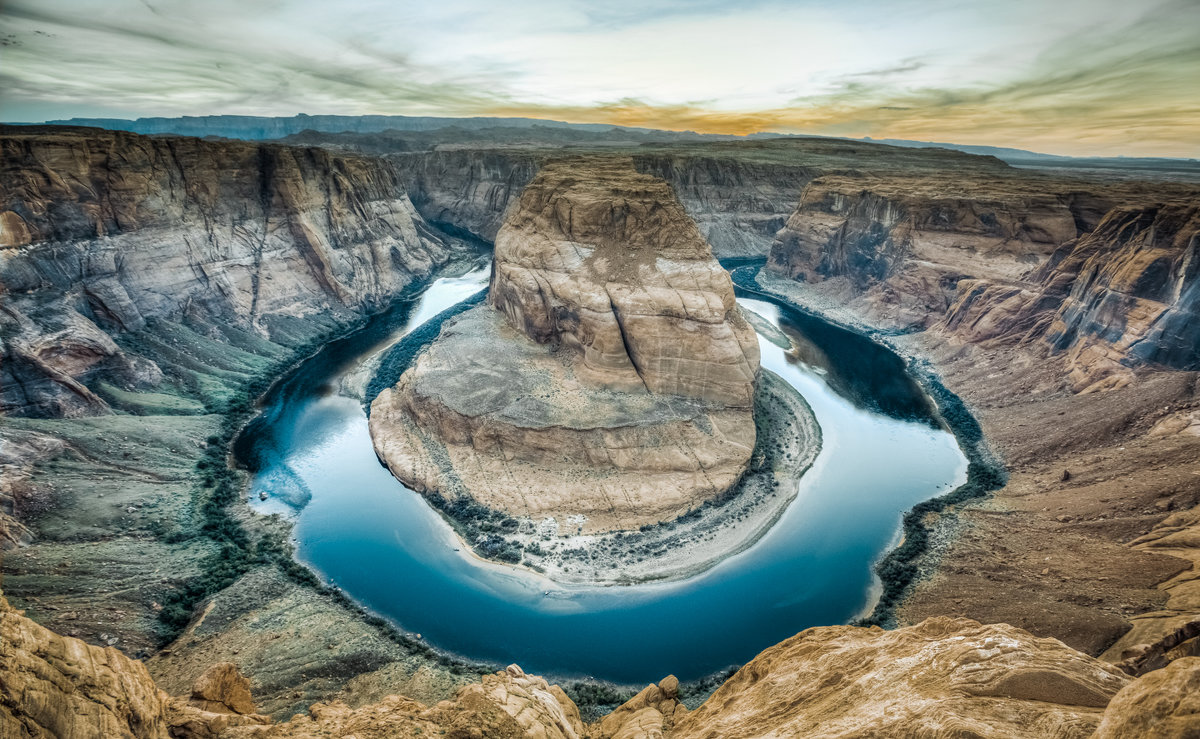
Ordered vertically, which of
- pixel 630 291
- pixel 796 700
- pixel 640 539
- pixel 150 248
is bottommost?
pixel 640 539

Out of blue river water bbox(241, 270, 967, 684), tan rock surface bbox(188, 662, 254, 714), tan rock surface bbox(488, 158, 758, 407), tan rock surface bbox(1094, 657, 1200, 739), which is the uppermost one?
tan rock surface bbox(488, 158, 758, 407)

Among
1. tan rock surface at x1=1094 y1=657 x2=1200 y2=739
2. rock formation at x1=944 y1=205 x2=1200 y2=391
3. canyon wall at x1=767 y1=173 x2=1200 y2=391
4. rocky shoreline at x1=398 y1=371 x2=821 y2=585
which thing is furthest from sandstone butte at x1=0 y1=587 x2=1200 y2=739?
canyon wall at x1=767 y1=173 x2=1200 y2=391

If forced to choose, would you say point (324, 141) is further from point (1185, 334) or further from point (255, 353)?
point (1185, 334)

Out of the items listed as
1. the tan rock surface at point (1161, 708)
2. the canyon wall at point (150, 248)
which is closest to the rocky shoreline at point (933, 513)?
the tan rock surface at point (1161, 708)

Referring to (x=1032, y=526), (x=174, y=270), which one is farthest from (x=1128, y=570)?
(x=174, y=270)

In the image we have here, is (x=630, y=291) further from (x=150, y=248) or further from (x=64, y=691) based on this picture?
(x=150, y=248)

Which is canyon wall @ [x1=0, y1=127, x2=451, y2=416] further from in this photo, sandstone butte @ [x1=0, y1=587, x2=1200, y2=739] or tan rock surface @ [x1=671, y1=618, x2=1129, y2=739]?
tan rock surface @ [x1=671, y1=618, x2=1129, y2=739]

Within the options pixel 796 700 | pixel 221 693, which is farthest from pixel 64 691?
pixel 796 700
